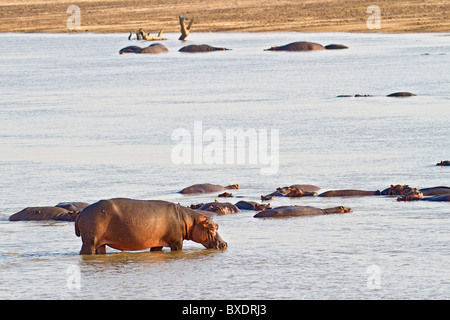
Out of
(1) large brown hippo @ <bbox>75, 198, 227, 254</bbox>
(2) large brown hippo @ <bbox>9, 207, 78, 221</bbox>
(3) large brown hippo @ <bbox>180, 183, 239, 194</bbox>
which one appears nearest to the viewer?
(1) large brown hippo @ <bbox>75, 198, 227, 254</bbox>

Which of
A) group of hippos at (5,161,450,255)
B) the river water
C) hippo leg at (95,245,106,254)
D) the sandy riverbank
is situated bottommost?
the river water

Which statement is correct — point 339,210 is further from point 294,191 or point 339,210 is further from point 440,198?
point 440,198

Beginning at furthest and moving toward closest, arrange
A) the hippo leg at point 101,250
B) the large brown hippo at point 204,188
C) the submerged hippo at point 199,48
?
the submerged hippo at point 199,48
the large brown hippo at point 204,188
the hippo leg at point 101,250

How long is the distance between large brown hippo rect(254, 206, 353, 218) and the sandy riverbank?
4718 centimetres

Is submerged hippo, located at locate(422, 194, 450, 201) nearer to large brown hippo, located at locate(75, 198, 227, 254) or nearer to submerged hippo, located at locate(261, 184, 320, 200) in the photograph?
submerged hippo, located at locate(261, 184, 320, 200)

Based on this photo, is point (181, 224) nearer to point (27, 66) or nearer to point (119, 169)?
point (119, 169)

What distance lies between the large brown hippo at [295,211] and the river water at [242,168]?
21 cm

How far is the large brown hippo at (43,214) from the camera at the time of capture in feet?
48.2

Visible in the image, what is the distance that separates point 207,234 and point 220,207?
8.75 ft

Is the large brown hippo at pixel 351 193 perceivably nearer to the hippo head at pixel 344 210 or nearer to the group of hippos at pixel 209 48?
the hippo head at pixel 344 210

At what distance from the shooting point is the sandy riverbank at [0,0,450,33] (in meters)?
66.8

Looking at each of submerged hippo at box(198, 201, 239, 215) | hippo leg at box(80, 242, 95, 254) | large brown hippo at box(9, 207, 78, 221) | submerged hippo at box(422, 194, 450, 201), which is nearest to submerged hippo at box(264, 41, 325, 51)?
submerged hippo at box(422, 194, 450, 201)

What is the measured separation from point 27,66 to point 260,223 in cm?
3420

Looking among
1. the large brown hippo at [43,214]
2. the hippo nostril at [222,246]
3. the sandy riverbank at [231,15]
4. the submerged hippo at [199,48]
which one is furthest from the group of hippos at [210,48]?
the hippo nostril at [222,246]
